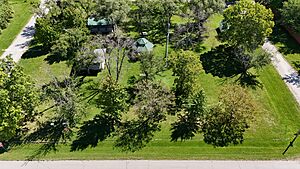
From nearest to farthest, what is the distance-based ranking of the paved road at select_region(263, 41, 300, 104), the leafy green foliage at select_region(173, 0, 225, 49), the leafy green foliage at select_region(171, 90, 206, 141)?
the leafy green foliage at select_region(171, 90, 206, 141) < the paved road at select_region(263, 41, 300, 104) < the leafy green foliage at select_region(173, 0, 225, 49)

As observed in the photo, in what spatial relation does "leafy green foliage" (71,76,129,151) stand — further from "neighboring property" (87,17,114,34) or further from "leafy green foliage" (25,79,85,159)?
"neighboring property" (87,17,114,34)

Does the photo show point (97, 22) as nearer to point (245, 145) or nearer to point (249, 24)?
point (249, 24)

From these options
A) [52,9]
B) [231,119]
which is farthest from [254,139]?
[52,9]

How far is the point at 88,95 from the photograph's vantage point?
44750mm

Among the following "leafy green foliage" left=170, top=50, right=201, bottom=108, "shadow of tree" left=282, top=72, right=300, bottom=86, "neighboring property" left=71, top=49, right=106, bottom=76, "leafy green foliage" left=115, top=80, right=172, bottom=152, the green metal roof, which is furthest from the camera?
the green metal roof

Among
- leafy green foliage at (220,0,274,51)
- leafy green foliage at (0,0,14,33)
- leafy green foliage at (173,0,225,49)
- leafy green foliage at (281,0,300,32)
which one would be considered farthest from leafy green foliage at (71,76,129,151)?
leafy green foliage at (281,0,300,32)

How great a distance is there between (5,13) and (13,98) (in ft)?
96.2

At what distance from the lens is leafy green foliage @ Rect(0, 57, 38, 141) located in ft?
114

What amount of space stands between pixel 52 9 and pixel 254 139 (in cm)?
3335

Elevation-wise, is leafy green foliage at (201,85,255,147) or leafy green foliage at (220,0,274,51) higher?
leafy green foliage at (220,0,274,51)

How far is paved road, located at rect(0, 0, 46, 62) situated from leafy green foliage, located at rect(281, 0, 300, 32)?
3726cm

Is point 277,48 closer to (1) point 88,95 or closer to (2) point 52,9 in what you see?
(1) point 88,95
